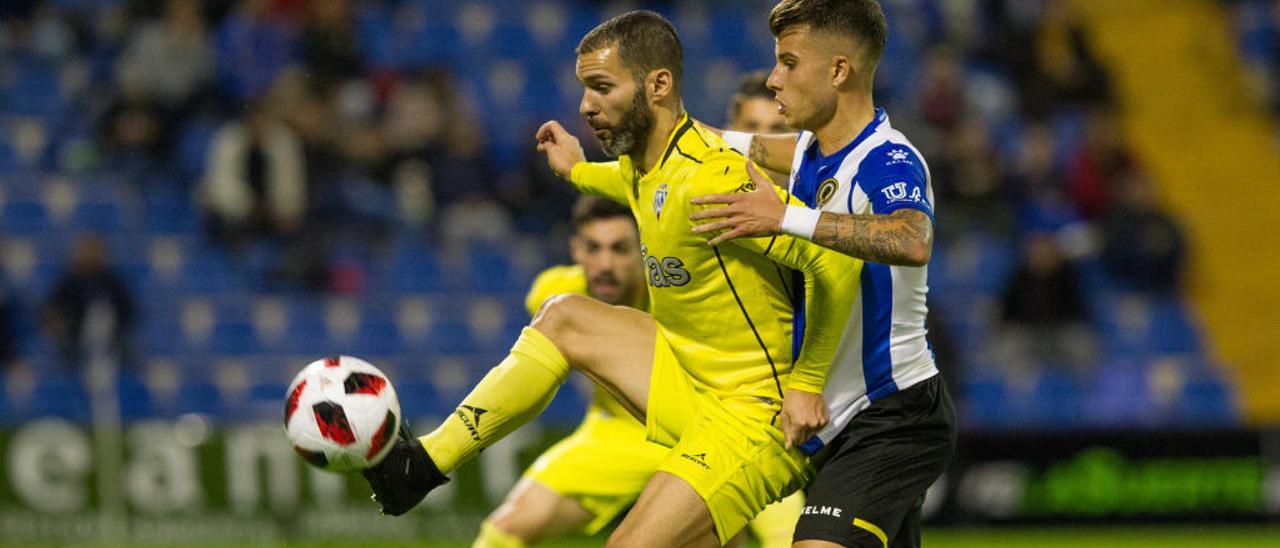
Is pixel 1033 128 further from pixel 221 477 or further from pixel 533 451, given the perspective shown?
pixel 221 477

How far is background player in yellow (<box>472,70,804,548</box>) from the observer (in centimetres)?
668

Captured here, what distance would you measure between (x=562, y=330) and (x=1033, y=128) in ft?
32.6

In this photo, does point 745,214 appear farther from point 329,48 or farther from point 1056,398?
point 329,48

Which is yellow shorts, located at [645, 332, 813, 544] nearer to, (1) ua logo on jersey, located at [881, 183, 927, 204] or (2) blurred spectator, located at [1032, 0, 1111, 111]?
(1) ua logo on jersey, located at [881, 183, 927, 204]

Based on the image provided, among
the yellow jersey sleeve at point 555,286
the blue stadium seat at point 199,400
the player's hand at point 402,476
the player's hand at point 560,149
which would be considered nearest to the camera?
the player's hand at point 402,476

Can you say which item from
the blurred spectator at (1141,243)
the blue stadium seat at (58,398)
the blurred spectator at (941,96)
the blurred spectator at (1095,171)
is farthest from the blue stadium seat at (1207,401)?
the blue stadium seat at (58,398)

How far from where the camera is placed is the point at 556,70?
15328 mm

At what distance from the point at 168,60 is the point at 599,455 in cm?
776

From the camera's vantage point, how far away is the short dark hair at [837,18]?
5.13 m

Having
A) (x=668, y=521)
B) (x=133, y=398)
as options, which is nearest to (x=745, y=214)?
(x=668, y=521)

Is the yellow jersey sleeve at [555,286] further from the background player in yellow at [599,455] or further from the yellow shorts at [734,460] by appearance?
the yellow shorts at [734,460]

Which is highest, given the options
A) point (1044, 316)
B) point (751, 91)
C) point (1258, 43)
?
point (751, 91)

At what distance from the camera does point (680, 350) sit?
546 cm

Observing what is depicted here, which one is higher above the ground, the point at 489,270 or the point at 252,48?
the point at 252,48
